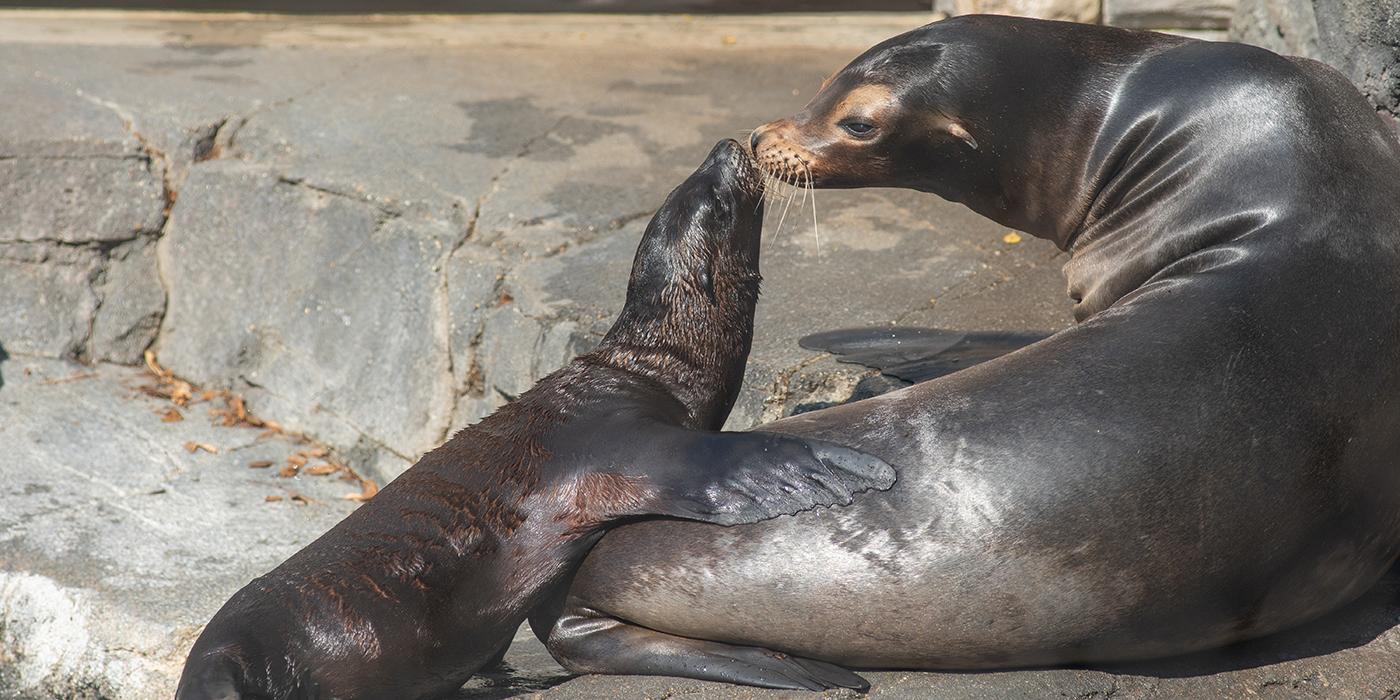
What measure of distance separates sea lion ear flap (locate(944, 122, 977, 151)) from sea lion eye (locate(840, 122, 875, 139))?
20 centimetres

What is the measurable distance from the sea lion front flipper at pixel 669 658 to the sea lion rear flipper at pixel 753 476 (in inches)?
11.8

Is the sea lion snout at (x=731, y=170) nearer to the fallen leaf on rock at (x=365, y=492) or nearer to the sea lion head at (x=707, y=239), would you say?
the sea lion head at (x=707, y=239)

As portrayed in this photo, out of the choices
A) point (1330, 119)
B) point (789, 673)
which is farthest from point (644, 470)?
point (1330, 119)

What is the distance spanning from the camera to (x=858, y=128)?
3.95 metres

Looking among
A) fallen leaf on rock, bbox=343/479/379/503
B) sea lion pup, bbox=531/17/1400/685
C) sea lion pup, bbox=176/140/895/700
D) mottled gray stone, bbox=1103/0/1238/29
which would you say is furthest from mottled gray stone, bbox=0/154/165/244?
mottled gray stone, bbox=1103/0/1238/29

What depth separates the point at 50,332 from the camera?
6512mm

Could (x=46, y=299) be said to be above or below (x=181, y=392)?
above

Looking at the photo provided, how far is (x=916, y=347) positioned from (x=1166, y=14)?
3.22 m

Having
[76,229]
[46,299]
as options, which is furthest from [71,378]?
[76,229]

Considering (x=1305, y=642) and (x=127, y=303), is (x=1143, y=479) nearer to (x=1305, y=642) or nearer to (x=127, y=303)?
(x=1305, y=642)

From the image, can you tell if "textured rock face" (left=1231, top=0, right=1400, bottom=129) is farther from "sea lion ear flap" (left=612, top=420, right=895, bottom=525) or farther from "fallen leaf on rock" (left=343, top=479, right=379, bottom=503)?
"fallen leaf on rock" (left=343, top=479, right=379, bottom=503)

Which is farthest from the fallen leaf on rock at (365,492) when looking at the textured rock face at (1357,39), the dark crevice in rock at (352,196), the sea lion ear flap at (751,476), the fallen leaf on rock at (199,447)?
the textured rock face at (1357,39)

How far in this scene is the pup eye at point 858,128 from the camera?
3.93m

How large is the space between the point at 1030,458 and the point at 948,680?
1.62 ft
